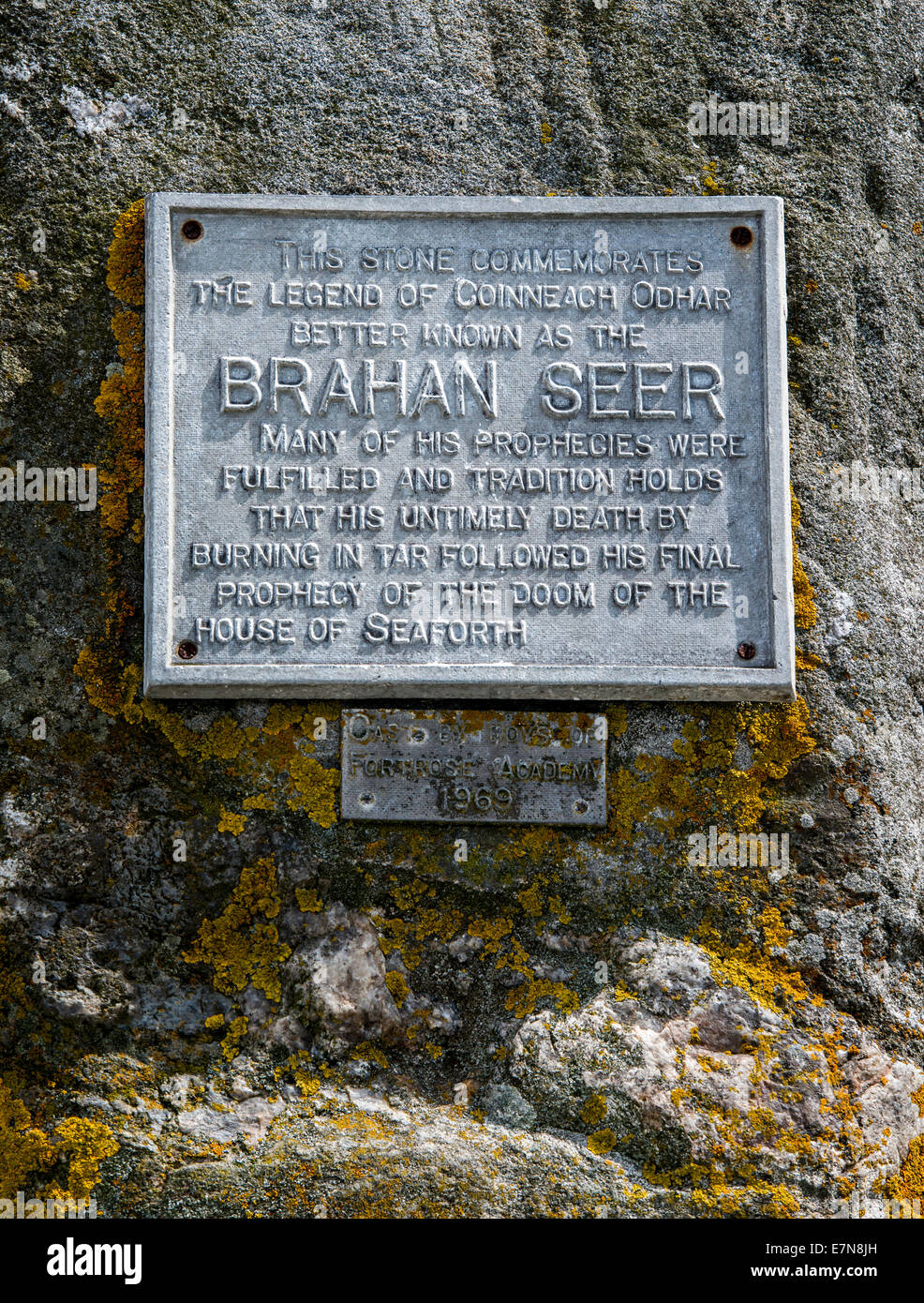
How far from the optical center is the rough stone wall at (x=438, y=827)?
239 centimetres

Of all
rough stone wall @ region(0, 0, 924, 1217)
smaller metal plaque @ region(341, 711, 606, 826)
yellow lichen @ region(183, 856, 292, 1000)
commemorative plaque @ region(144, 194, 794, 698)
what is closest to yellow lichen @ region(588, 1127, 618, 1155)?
rough stone wall @ region(0, 0, 924, 1217)

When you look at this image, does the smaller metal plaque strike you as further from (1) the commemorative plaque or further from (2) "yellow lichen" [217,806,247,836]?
(2) "yellow lichen" [217,806,247,836]

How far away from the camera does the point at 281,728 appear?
8.61 ft

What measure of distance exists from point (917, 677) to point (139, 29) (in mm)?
2902

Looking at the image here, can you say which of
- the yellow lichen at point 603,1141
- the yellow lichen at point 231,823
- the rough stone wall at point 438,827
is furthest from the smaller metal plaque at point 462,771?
the yellow lichen at point 603,1141

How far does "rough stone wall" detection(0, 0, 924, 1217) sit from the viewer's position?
7.86 feet

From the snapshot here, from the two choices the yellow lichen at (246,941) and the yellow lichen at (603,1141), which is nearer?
the yellow lichen at (603,1141)

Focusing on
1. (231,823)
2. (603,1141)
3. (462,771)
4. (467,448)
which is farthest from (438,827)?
(467,448)

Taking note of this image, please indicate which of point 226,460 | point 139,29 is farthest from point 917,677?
point 139,29

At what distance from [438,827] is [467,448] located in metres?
1.03

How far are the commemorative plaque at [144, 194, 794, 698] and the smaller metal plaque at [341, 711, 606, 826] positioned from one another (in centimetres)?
11

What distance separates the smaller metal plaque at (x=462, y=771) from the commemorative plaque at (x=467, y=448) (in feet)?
0.36

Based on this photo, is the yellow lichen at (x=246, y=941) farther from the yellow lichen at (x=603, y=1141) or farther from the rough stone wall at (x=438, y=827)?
the yellow lichen at (x=603, y=1141)

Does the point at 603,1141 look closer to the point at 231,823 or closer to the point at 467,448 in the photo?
the point at 231,823
